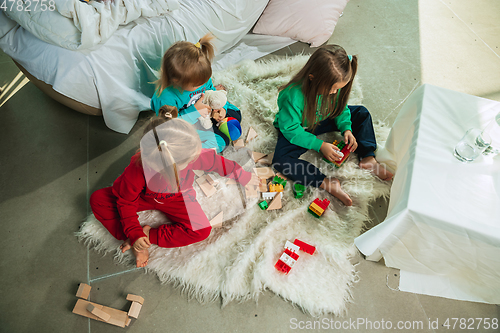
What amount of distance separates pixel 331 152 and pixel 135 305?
110 centimetres

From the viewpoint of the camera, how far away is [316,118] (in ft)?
4.66

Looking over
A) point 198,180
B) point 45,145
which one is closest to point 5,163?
point 45,145

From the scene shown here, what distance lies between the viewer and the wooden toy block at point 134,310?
1149 mm

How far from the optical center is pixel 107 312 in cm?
115

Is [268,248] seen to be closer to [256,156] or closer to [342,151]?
[256,156]

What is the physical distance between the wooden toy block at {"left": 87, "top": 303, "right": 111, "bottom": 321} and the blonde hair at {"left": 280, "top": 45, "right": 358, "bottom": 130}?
1190mm

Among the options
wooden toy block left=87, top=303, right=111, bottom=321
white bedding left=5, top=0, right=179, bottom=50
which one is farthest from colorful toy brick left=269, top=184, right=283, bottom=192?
white bedding left=5, top=0, right=179, bottom=50

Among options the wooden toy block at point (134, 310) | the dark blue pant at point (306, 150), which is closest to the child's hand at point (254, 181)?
the dark blue pant at point (306, 150)

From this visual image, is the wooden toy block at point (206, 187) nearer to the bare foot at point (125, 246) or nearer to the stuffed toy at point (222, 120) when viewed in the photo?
the stuffed toy at point (222, 120)

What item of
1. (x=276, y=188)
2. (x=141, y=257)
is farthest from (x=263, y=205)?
(x=141, y=257)

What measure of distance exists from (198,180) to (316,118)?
667 mm

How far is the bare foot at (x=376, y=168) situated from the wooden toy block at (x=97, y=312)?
1332 millimetres

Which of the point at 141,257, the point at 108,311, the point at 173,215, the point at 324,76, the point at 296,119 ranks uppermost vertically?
the point at 324,76

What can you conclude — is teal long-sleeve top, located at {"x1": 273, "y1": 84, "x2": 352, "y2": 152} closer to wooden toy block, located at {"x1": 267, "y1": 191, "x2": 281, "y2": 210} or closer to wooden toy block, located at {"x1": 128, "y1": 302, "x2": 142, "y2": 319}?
wooden toy block, located at {"x1": 267, "y1": 191, "x2": 281, "y2": 210}
